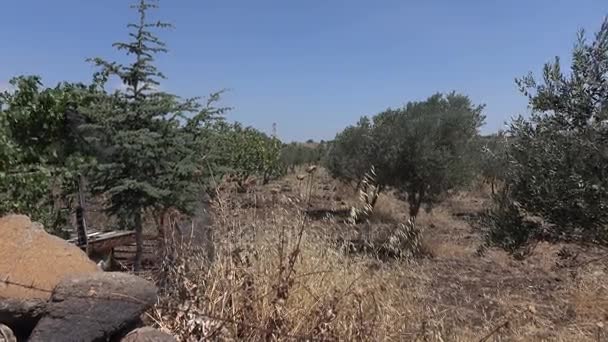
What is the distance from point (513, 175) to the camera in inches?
183

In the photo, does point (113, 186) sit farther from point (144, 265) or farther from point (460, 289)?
point (460, 289)

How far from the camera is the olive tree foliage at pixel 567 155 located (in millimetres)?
3945

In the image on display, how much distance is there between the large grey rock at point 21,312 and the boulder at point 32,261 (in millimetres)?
28

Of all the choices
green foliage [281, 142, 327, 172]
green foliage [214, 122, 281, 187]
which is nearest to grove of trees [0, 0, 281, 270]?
green foliage [214, 122, 281, 187]

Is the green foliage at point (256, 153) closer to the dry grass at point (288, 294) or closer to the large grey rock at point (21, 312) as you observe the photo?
the dry grass at point (288, 294)

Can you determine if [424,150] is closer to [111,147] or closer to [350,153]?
[350,153]

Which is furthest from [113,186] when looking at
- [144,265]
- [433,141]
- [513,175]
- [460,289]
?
[433,141]

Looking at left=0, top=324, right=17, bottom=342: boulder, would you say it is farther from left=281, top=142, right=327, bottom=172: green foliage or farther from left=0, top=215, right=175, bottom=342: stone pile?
left=281, top=142, right=327, bottom=172: green foliage

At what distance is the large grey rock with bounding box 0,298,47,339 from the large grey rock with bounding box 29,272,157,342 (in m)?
0.09

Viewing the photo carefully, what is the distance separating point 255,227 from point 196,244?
1.55 ft

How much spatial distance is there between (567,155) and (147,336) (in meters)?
3.13

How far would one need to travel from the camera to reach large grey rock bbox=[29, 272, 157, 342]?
3.03 m

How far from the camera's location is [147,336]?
3176 mm

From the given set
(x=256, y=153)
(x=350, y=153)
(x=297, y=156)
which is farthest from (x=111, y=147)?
(x=297, y=156)
